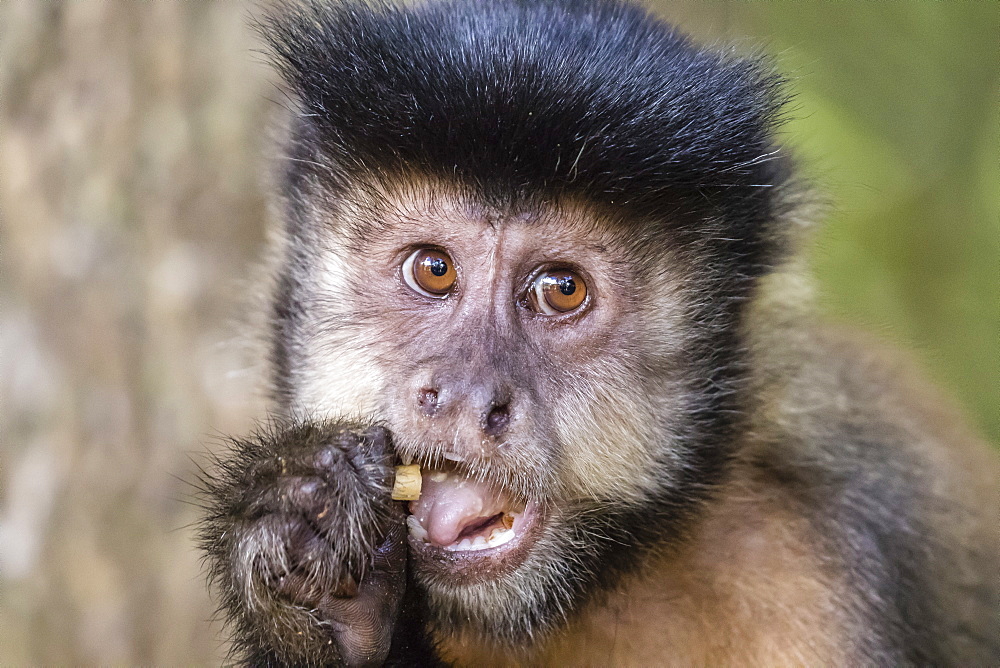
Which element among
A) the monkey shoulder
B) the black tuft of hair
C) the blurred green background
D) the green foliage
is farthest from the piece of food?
the blurred green background

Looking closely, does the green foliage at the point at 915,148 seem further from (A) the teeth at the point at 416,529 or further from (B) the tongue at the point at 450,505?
(A) the teeth at the point at 416,529

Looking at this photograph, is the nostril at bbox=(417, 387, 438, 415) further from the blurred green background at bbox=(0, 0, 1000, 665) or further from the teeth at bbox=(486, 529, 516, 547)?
the blurred green background at bbox=(0, 0, 1000, 665)

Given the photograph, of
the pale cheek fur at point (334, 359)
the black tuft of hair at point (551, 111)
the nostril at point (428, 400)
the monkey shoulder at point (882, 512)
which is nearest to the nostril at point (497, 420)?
the nostril at point (428, 400)

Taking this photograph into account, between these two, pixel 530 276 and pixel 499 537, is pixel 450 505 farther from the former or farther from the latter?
pixel 530 276

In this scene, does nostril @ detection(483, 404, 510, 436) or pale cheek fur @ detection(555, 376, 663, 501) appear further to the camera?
pale cheek fur @ detection(555, 376, 663, 501)

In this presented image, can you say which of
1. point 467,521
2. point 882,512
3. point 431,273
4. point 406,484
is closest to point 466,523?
point 467,521

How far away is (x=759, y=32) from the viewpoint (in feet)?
13.1

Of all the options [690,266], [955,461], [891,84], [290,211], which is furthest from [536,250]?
[891,84]

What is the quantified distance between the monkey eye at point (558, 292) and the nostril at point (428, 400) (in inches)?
19.7

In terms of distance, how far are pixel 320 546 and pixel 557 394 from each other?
0.75 meters

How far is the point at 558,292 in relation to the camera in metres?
2.54

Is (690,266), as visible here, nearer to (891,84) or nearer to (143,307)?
(891,84)

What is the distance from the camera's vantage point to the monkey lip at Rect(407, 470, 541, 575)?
2.27 meters

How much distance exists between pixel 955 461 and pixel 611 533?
1.66 metres
